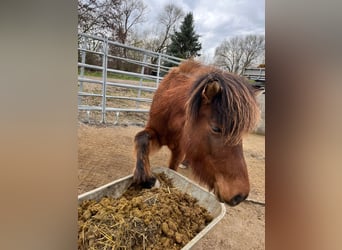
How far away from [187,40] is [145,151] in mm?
607

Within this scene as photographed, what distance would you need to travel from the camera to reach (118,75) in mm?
1459

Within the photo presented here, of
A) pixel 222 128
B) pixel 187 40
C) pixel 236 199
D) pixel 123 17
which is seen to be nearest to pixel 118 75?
pixel 123 17

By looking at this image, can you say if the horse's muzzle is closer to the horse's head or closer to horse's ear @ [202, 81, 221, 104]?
the horse's head

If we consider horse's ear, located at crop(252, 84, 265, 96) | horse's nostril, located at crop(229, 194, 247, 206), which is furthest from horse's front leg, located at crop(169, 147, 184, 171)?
horse's ear, located at crop(252, 84, 265, 96)

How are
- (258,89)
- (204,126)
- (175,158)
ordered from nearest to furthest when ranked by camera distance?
(258,89) → (204,126) → (175,158)

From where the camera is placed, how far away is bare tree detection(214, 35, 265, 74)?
1.19 metres

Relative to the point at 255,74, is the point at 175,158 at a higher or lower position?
lower

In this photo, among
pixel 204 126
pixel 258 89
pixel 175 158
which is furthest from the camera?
pixel 175 158

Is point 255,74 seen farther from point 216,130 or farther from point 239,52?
point 216,130

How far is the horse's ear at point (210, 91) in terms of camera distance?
4.10 ft

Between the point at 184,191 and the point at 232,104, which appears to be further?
the point at 184,191

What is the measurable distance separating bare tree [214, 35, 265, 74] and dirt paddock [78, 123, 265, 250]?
0.33 metres
